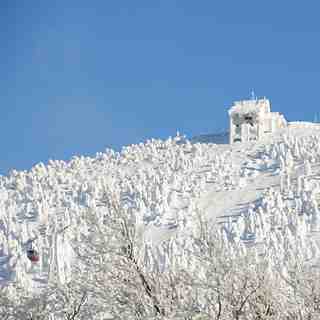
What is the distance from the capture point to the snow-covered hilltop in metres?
80.8

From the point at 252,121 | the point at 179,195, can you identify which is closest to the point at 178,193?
the point at 179,195

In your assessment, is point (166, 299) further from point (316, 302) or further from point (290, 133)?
point (290, 133)

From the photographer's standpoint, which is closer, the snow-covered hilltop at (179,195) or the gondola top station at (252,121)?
the snow-covered hilltop at (179,195)

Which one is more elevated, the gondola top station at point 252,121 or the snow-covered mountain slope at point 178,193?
the gondola top station at point 252,121

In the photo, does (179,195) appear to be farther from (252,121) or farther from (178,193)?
(252,121)

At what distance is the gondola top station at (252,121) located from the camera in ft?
383

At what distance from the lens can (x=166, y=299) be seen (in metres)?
24.7

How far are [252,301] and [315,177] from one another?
235 ft

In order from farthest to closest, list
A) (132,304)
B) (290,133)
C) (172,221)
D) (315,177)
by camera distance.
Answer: (290,133) < (315,177) < (172,221) < (132,304)

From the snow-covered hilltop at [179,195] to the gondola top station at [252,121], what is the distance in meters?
1.05

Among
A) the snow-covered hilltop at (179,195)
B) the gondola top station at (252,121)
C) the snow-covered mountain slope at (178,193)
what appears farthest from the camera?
the gondola top station at (252,121)

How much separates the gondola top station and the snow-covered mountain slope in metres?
1.86

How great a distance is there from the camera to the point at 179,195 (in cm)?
9744

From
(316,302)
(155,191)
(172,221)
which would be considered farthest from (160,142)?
(316,302)
